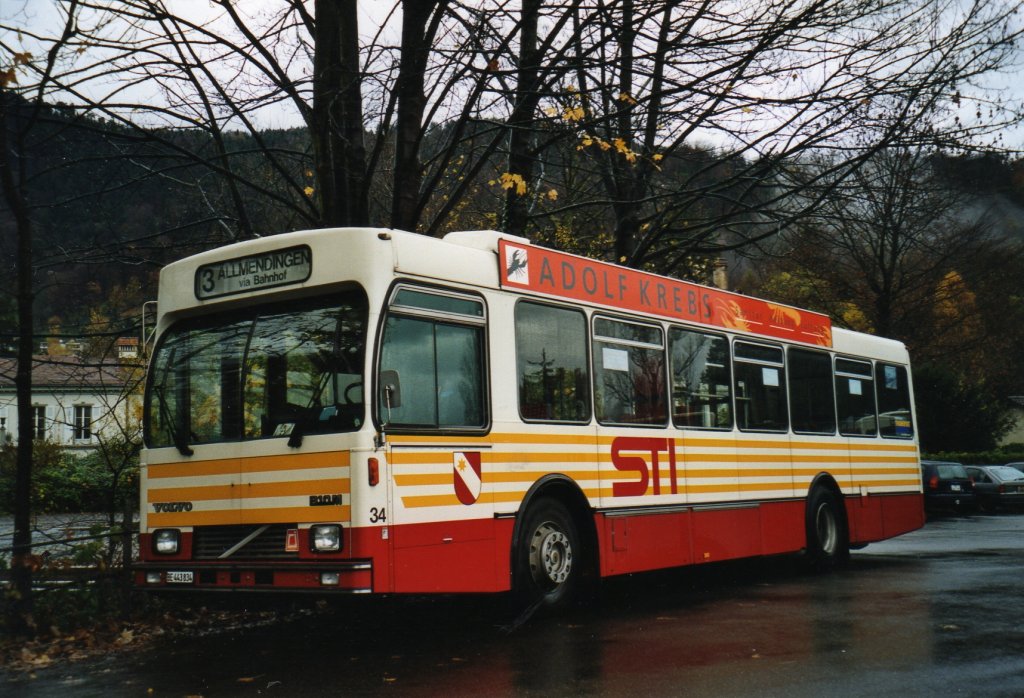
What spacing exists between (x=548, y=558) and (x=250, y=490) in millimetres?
2682

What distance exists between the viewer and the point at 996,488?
3241 cm

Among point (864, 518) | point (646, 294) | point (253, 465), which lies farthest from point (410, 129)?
point (864, 518)

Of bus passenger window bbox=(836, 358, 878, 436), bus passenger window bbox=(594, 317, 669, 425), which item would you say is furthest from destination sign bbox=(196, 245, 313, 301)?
bus passenger window bbox=(836, 358, 878, 436)

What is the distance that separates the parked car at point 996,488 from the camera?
3238cm

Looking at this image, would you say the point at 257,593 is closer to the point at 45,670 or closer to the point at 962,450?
the point at 45,670

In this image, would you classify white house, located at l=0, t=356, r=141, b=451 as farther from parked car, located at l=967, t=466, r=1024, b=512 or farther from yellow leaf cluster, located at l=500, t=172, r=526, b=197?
parked car, located at l=967, t=466, r=1024, b=512

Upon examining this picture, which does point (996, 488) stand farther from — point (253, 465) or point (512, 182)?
Answer: point (253, 465)

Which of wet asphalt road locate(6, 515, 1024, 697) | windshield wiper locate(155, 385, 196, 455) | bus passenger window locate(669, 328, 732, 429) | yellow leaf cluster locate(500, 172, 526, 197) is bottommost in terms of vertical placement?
wet asphalt road locate(6, 515, 1024, 697)

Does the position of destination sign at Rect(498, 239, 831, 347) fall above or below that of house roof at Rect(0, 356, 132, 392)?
above

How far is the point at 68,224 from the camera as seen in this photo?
1373cm

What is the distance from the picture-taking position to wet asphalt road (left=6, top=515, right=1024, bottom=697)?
7062 millimetres

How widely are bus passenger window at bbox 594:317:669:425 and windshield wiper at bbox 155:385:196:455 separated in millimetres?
3699

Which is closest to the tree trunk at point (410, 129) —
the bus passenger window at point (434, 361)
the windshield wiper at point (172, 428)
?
the bus passenger window at point (434, 361)

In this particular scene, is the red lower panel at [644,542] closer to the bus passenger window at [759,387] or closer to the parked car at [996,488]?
the bus passenger window at [759,387]
